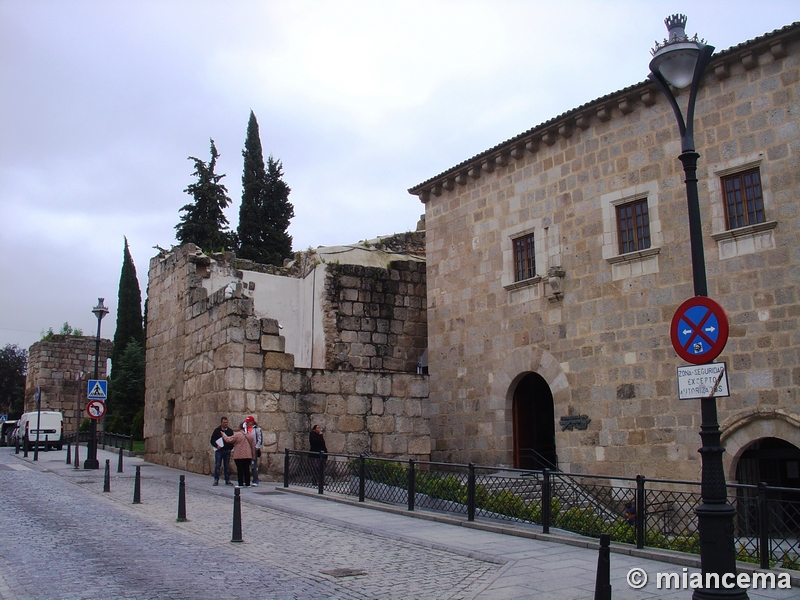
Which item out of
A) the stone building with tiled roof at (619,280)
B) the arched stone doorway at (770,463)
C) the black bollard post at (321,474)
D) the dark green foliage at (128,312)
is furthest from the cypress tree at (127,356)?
the arched stone doorway at (770,463)

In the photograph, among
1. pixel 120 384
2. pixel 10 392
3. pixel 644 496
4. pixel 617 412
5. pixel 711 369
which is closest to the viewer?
pixel 711 369

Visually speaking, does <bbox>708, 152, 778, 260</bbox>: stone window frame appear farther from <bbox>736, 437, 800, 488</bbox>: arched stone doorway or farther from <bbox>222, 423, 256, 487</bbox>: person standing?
<bbox>222, 423, 256, 487</bbox>: person standing

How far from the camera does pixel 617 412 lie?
49.1 ft

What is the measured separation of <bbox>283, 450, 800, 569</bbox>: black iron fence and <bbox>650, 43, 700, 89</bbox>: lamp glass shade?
14.3ft

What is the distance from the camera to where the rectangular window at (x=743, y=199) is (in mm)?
13383

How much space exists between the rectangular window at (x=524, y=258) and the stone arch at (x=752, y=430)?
5712 millimetres

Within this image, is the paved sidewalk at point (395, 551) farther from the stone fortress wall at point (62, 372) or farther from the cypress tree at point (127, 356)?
the stone fortress wall at point (62, 372)

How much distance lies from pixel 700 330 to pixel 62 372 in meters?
41.7

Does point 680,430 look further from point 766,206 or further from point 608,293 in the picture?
point 766,206

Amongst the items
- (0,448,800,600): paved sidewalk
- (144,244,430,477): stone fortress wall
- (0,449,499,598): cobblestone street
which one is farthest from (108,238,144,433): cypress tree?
(0,449,499,598): cobblestone street

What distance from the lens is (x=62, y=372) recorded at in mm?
41875

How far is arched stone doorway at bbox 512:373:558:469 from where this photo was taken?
17.5 meters

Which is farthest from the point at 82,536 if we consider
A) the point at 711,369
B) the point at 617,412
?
the point at 617,412

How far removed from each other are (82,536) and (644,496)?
730 cm
